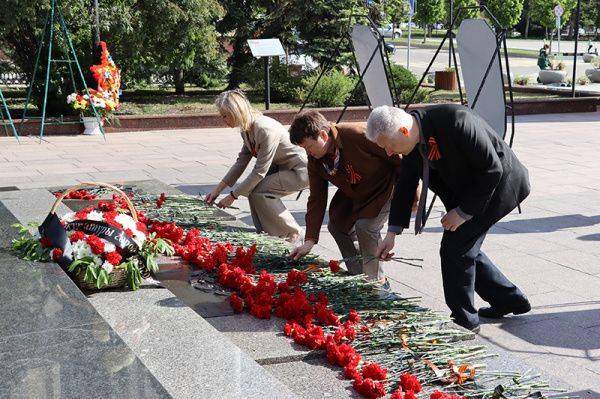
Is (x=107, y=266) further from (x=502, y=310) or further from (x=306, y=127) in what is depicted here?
(x=502, y=310)

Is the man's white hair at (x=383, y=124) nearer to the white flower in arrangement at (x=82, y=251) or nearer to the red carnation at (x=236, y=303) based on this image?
the red carnation at (x=236, y=303)

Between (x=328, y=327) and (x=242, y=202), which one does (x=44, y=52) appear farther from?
(x=328, y=327)

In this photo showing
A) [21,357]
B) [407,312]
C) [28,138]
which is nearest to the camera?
[21,357]

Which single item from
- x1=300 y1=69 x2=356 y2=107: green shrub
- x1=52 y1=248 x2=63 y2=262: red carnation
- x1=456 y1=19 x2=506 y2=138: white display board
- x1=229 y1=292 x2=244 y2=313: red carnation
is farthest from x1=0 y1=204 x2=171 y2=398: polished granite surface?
x1=300 y1=69 x2=356 y2=107: green shrub

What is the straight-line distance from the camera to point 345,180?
5055 millimetres

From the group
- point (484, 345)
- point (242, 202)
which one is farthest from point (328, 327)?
point (242, 202)

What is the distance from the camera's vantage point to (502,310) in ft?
16.5

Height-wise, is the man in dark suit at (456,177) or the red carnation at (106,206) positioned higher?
the man in dark suit at (456,177)

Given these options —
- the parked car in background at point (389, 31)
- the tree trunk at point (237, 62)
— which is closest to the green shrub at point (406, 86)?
the parked car in background at point (389, 31)

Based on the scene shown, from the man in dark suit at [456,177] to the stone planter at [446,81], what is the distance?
17.6 metres

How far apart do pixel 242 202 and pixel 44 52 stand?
9335 millimetres

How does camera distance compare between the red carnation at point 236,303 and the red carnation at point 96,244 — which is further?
the red carnation at point 96,244

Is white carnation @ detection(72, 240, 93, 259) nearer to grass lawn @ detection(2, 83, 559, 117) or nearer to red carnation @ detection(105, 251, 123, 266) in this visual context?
red carnation @ detection(105, 251, 123, 266)

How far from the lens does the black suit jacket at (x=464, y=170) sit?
4188 millimetres
